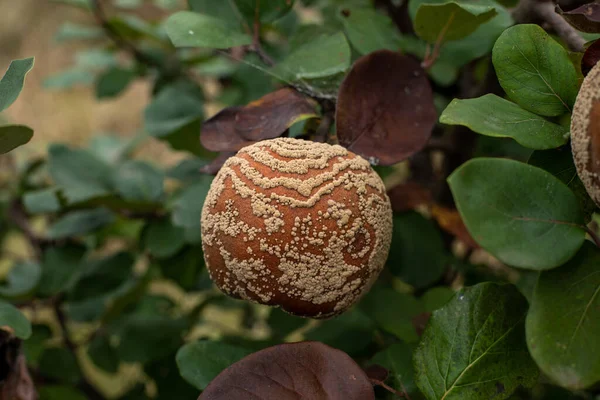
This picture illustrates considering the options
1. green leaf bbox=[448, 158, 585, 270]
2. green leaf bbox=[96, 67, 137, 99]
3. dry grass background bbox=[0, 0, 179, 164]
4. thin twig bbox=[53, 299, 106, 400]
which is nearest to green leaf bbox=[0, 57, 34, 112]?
green leaf bbox=[448, 158, 585, 270]

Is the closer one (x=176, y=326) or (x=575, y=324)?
Answer: (x=575, y=324)

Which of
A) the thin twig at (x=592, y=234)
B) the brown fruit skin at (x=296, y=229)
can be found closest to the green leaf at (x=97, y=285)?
the brown fruit skin at (x=296, y=229)

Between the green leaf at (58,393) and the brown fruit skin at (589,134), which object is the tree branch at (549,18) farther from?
the green leaf at (58,393)

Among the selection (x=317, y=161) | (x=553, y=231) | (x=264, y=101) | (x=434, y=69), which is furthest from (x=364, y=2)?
(x=553, y=231)

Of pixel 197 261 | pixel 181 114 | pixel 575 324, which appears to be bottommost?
pixel 197 261

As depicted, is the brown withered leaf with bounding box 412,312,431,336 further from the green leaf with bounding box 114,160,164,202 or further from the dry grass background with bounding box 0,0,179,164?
the dry grass background with bounding box 0,0,179,164

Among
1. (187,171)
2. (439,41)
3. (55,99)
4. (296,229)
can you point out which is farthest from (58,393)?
(55,99)

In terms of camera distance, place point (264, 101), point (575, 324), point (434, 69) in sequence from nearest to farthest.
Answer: point (575, 324), point (264, 101), point (434, 69)

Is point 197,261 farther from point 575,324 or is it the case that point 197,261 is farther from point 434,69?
point 575,324
